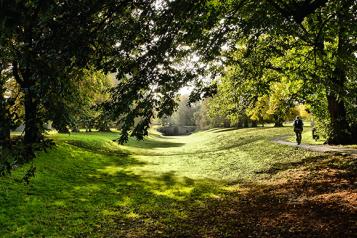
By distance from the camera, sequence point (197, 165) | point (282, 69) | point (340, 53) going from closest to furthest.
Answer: point (340, 53), point (282, 69), point (197, 165)

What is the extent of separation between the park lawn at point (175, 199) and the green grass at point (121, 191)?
4cm

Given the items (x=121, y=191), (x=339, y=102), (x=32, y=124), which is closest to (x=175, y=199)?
(x=121, y=191)

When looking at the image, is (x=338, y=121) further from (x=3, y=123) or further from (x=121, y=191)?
(x=3, y=123)

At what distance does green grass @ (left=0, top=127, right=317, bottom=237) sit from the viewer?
1284cm

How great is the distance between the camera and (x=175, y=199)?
55.2 ft

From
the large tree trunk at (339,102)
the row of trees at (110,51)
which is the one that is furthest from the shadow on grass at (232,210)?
the row of trees at (110,51)

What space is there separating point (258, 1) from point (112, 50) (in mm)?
6790

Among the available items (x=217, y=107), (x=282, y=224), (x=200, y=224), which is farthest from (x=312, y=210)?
(x=217, y=107)

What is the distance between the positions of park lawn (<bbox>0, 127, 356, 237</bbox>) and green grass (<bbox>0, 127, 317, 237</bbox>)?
0.04m

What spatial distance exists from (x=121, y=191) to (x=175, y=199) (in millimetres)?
3018

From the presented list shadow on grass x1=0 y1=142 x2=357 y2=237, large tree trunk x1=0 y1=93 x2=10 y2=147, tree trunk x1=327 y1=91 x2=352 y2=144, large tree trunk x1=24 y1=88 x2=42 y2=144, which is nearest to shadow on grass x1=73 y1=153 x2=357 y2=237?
shadow on grass x1=0 y1=142 x2=357 y2=237

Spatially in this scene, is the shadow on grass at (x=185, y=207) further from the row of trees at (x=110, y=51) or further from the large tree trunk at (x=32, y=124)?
the large tree trunk at (x=32, y=124)

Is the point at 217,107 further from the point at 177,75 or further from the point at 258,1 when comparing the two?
the point at 177,75

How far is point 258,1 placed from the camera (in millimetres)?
13094
